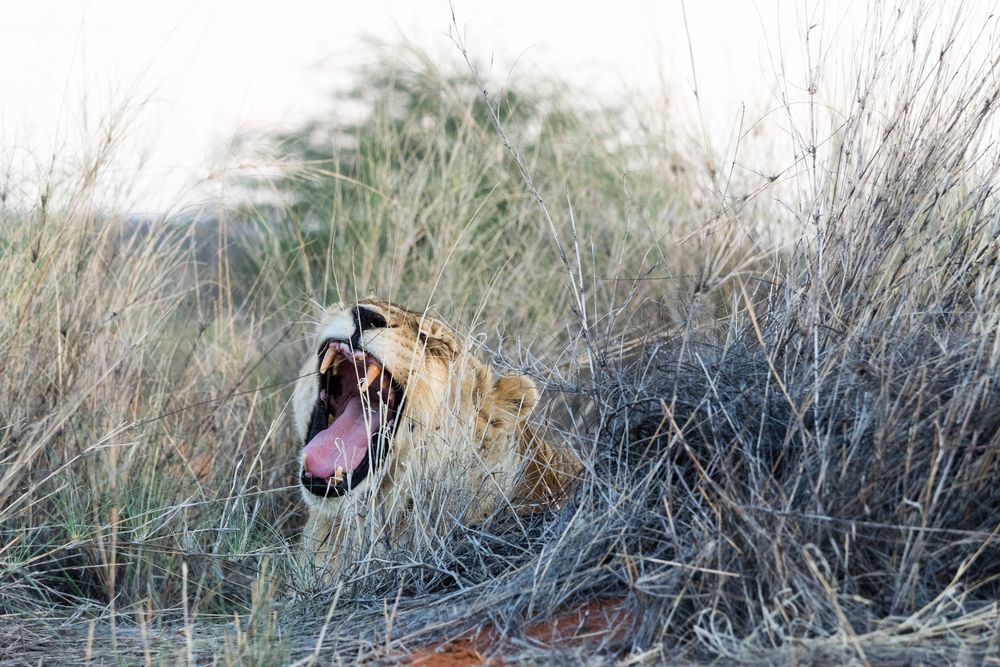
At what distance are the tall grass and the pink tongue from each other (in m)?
0.34

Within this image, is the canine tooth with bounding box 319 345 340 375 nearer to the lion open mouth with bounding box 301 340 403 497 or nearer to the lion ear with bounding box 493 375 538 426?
the lion open mouth with bounding box 301 340 403 497

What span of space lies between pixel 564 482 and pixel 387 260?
2.44m

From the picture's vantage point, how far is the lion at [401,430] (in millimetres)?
3201

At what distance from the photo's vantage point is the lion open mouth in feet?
11.5

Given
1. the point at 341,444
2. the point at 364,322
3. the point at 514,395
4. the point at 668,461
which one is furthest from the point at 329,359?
the point at 668,461

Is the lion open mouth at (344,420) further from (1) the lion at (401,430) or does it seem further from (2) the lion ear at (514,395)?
(2) the lion ear at (514,395)

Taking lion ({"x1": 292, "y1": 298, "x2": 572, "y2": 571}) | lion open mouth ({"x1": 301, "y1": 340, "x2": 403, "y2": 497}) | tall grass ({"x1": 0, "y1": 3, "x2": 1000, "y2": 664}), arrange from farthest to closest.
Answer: lion open mouth ({"x1": 301, "y1": 340, "x2": 403, "y2": 497})
lion ({"x1": 292, "y1": 298, "x2": 572, "y2": 571})
tall grass ({"x1": 0, "y1": 3, "x2": 1000, "y2": 664})

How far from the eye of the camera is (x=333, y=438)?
11.9 ft

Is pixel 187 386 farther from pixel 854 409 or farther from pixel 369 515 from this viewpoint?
pixel 854 409

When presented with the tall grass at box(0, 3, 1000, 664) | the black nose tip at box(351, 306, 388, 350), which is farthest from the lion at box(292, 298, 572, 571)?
the tall grass at box(0, 3, 1000, 664)

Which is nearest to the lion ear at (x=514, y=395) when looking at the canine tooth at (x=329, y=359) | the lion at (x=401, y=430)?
the lion at (x=401, y=430)

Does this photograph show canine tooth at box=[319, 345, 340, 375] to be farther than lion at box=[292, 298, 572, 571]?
Yes

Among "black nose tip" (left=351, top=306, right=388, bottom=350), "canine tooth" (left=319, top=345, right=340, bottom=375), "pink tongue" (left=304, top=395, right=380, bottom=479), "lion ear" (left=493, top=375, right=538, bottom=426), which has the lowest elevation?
"pink tongue" (left=304, top=395, right=380, bottom=479)

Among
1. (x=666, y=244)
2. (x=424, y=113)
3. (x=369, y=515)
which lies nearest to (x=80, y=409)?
(x=369, y=515)
